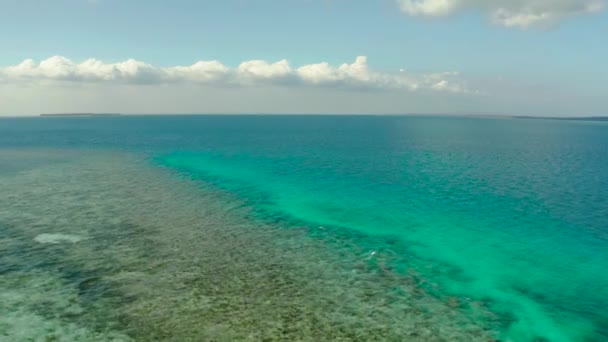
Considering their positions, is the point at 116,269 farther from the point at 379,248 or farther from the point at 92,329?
the point at 379,248

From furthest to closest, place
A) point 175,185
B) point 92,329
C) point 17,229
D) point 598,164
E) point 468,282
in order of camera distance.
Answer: point 598,164
point 175,185
point 17,229
point 468,282
point 92,329

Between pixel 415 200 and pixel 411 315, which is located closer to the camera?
pixel 411 315

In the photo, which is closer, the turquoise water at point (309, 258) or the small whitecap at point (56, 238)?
the turquoise water at point (309, 258)

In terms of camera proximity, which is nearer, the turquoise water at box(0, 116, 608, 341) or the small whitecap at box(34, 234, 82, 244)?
the turquoise water at box(0, 116, 608, 341)

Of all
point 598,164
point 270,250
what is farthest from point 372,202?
point 598,164
